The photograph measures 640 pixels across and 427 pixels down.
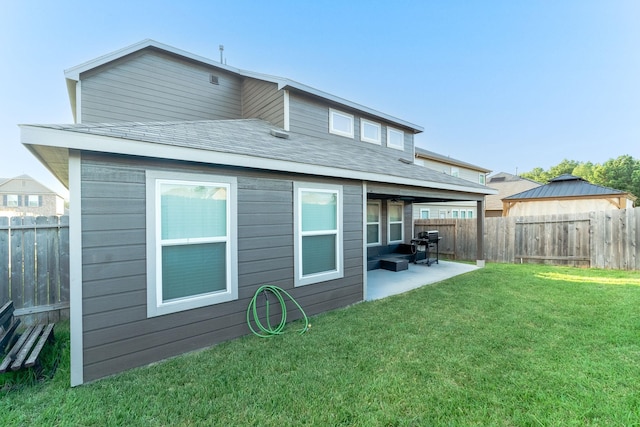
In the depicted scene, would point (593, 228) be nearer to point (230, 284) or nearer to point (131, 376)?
point (230, 284)

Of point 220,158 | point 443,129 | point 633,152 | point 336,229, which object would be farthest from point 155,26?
point 633,152

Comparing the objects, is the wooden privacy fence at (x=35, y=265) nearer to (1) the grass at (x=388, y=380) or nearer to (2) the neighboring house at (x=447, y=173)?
(1) the grass at (x=388, y=380)

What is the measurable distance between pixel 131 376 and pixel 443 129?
30.7 m

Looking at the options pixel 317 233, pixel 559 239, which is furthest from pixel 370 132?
pixel 559 239

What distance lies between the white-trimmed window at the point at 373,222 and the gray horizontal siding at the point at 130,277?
5478 mm

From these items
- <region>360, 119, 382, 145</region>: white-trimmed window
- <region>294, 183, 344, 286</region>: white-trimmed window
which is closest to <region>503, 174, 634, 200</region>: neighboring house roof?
<region>360, 119, 382, 145</region>: white-trimmed window

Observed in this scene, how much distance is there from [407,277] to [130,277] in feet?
20.5

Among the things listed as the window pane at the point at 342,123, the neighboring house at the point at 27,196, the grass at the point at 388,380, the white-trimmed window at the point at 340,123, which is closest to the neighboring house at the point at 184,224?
the grass at the point at 388,380

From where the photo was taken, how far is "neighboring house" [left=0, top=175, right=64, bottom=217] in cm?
3184

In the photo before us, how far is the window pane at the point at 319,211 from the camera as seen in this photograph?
4.60 meters

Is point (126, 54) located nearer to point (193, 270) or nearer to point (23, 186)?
point (193, 270)

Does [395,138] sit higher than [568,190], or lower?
higher

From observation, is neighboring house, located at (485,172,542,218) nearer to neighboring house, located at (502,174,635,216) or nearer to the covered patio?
neighboring house, located at (502,174,635,216)

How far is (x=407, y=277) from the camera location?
7.33 m
